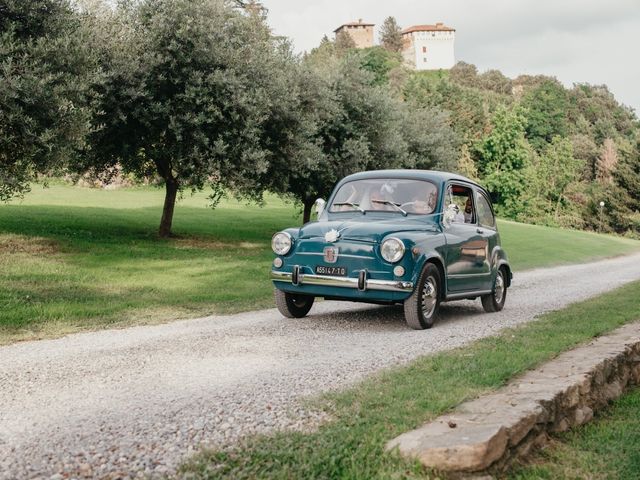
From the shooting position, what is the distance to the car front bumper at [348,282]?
8969mm

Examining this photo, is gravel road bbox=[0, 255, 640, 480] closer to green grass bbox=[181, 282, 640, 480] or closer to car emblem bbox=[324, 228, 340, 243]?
green grass bbox=[181, 282, 640, 480]

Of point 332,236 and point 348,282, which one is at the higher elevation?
A: point 332,236

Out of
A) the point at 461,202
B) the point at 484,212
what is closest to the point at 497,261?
the point at 484,212

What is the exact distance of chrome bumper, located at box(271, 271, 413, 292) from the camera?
8961mm

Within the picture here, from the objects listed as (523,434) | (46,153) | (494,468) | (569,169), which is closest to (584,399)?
(523,434)

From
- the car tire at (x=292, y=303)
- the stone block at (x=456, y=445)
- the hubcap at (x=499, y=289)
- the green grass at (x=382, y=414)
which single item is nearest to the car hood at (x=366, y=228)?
the car tire at (x=292, y=303)

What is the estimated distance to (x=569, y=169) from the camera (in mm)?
76312

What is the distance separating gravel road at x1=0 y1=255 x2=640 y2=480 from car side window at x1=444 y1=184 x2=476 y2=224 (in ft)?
5.38

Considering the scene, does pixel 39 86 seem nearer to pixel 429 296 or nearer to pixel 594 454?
pixel 429 296

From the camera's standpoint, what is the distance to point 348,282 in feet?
30.0

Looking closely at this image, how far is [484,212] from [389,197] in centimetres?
234

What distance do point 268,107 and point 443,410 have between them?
17459mm

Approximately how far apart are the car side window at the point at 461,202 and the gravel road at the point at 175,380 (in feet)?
5.38

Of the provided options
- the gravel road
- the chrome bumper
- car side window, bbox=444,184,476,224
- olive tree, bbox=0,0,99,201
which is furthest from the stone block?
olive tree, bbox=0,0,99,201
